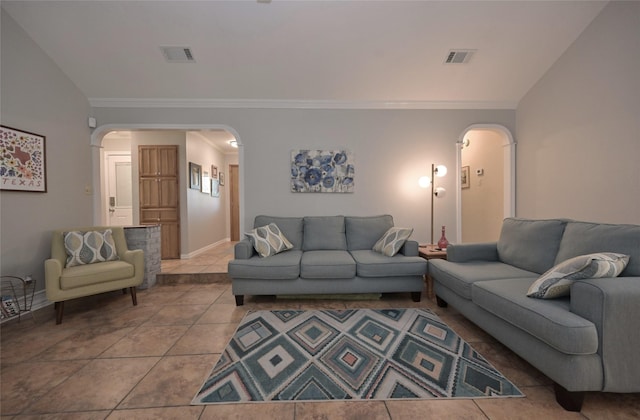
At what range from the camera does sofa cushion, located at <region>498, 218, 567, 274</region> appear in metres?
2.16

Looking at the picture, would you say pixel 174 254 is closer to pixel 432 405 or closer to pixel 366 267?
pixel 366 267

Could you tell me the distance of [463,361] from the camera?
1762mm

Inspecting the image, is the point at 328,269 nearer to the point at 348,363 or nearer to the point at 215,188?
the point at 348,363

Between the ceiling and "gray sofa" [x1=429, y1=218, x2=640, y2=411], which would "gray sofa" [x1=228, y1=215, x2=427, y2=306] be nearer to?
"gray sofa" [x1=429, y1=218, x2=640, y2=411]

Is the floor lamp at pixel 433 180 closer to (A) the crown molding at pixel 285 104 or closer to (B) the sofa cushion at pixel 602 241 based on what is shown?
(A) the crown molding at pixel 285 104

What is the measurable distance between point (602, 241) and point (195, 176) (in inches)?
216

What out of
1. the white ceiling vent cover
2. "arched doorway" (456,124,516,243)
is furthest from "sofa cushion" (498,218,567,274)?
the white ceiling vent cover

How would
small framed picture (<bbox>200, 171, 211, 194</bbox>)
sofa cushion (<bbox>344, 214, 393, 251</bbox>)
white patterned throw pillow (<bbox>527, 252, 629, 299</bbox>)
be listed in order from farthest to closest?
small framed picture (<bbox>200, 171, 211, 194</bbox>) < sofa cushion (<bbox>344, 214, 393, 251</bbox>) < white patterned throw pillow (<bbox>527, 252, 629, 299</bbox>)

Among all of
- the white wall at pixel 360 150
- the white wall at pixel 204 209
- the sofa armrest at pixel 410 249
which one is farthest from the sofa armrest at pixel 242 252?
the white wall at pixel 204 209

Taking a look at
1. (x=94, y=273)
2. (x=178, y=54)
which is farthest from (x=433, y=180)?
(x=94, y=273)

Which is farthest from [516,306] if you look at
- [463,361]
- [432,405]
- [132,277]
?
[132,277]

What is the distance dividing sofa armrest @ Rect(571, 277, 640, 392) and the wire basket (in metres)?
4.45

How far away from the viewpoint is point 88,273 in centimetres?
253

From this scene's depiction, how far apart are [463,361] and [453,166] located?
2.85 m
